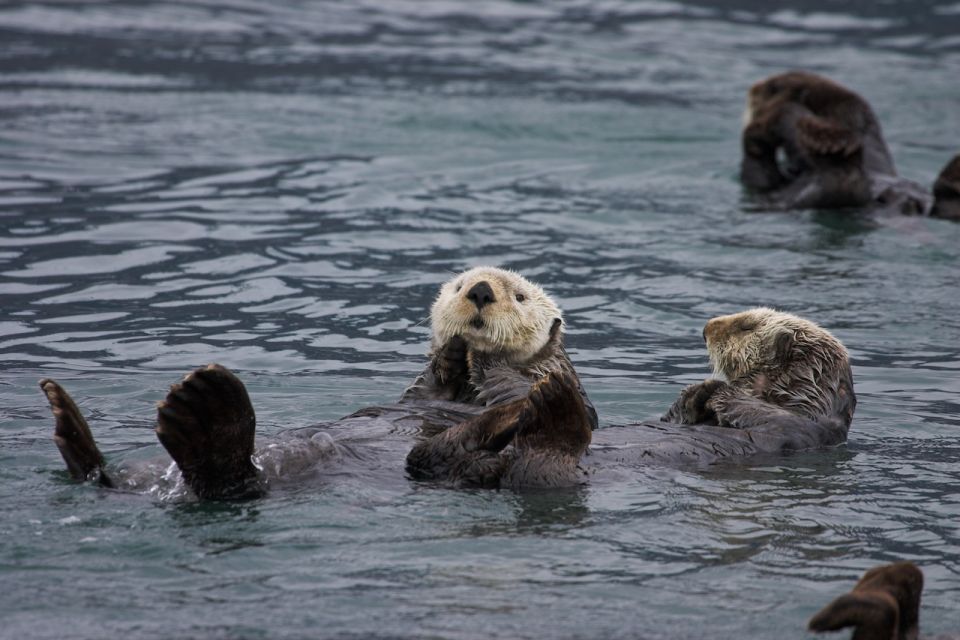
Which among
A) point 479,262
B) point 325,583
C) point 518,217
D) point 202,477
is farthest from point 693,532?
point 518,217

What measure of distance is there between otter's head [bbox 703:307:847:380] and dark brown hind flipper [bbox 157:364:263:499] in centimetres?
232

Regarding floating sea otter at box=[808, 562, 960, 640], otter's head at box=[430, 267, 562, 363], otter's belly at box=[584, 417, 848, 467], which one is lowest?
otter's belly at box=[584, 417, 848, 467]

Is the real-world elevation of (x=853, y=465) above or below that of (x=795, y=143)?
below

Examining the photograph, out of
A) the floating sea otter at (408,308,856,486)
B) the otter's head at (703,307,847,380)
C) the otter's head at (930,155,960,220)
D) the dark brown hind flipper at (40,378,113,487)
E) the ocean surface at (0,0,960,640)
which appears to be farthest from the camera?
the otter's head at (930,155,960,220)

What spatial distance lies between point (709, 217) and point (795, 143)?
34.5 inches

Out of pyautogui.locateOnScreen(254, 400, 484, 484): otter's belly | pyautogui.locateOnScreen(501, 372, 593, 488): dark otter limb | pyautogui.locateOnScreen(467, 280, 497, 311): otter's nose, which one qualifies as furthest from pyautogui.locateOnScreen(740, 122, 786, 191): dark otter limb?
pyautogui.locateOnScreen(501, 372, 593, 488): dark otter limb

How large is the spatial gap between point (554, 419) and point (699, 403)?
1137 millimetres

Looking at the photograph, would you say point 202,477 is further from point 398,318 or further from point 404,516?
point 398,318

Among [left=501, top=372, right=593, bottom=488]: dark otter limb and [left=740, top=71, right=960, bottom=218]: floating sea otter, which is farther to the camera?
[left=740, top=71, right=960, bottom=218]: floating sea otter

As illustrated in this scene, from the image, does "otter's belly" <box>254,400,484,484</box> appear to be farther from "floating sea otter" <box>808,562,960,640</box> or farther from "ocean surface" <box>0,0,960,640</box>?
"floating sea otter" <box>808,562,960,640</box>

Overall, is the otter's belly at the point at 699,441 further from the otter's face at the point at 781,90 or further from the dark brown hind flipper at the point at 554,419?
the otter's face at the point at 781,90

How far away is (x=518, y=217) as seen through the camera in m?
9.18

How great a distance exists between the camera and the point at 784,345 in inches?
219

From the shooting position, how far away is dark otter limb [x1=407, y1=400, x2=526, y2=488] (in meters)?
4.35
